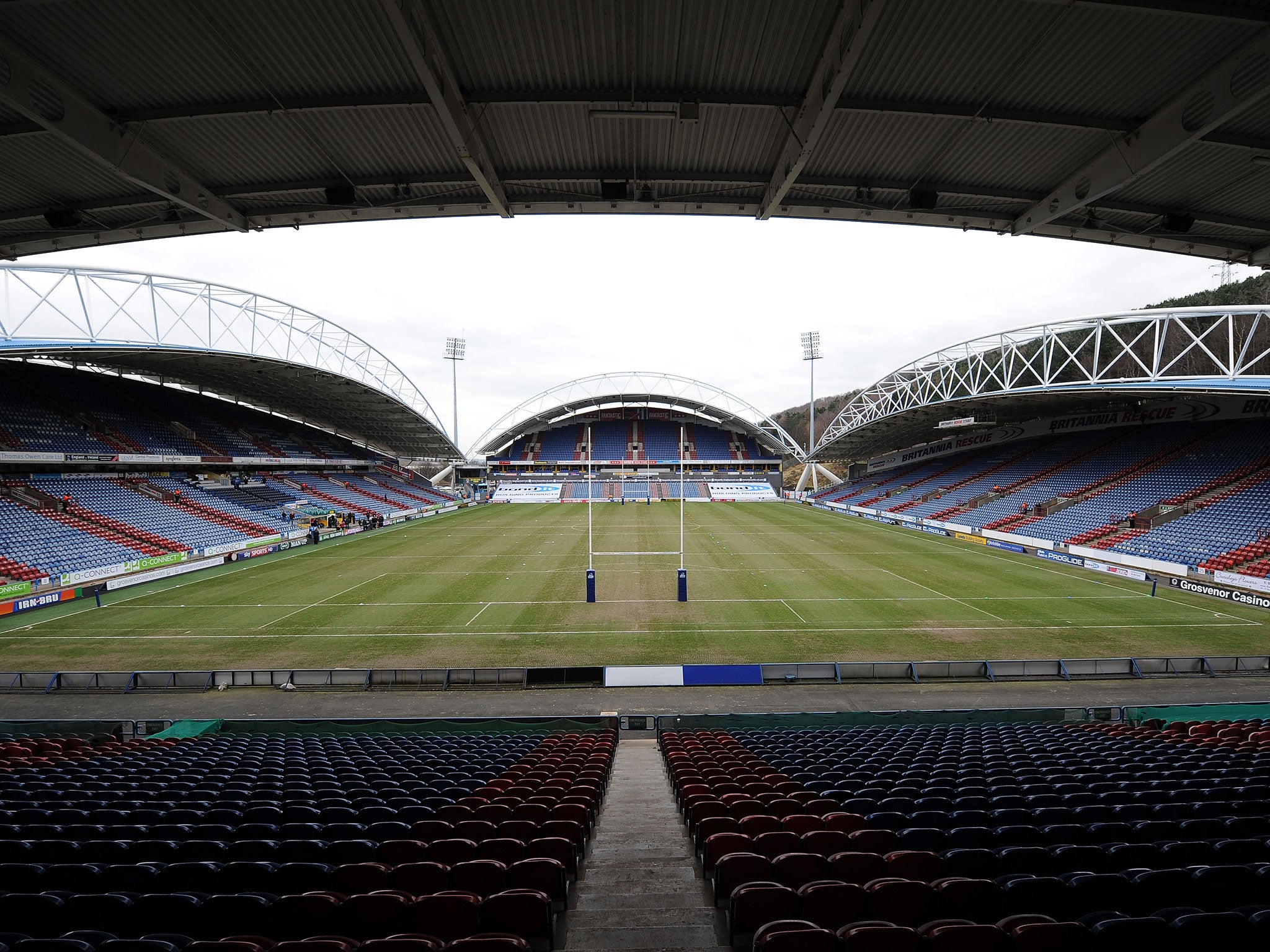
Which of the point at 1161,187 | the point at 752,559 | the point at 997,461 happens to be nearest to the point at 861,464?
the point at 997,461

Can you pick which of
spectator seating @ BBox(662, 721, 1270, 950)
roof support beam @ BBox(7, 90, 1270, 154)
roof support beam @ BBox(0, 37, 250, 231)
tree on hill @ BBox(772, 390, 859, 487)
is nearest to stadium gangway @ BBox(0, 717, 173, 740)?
roof support beam @ BBox(0, 37, 250, 231)

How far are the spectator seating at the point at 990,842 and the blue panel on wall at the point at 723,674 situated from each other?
643cm

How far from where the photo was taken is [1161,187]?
336 inches

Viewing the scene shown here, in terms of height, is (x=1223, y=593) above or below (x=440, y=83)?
below

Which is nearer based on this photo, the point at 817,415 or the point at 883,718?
the point at 883,718

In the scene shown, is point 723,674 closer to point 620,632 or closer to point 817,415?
point 620,632

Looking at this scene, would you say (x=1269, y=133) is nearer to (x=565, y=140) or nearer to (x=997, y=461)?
(x=565, y=140)

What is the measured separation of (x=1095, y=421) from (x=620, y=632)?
4890cm

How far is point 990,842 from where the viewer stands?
4.98 metres

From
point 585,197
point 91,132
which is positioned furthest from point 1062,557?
point 91,132

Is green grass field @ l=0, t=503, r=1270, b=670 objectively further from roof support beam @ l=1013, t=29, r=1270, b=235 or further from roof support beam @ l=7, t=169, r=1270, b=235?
roof support beam @ l=1013, t=29, r=1270, b=235

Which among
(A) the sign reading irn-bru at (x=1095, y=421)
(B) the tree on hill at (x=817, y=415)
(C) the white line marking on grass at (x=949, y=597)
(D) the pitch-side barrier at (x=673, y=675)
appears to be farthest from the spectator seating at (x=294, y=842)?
(B) the tree on hill at (x=817, y=415)

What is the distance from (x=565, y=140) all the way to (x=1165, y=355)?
82520 millimetres

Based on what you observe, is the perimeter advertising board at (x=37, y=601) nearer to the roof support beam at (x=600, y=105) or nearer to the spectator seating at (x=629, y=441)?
the roof support beam at (x=600, y=105)
